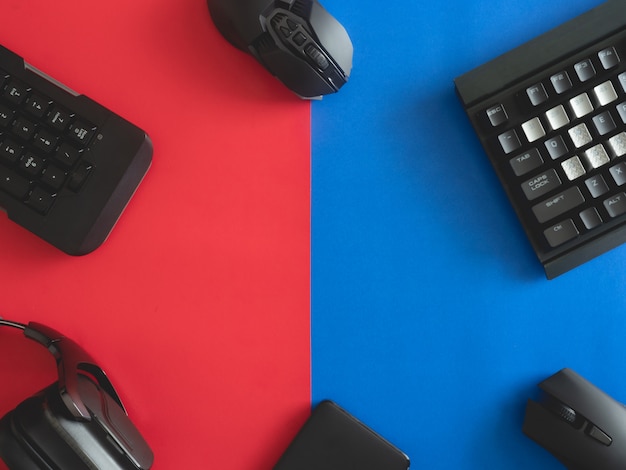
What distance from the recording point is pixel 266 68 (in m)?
0.61

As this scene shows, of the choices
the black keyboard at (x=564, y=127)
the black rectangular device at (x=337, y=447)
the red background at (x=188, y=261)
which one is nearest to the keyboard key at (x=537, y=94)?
the black keyboard at (x=564, y=127)

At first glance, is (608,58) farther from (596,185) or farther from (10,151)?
(10,151)

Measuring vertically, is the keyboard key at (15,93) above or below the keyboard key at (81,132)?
above

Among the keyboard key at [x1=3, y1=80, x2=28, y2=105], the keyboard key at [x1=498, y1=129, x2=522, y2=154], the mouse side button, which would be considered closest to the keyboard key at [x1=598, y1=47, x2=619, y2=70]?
the keyboard key at [x1=498, y1=129, x2=522, y2=154]

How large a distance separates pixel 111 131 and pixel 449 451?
0.47 meters

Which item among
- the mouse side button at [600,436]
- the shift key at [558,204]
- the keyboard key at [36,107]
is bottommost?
the mouse side button at [600,436]

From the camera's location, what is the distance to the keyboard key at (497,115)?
0.58 m

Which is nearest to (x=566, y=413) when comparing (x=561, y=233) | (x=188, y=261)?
(x=561, y=233)

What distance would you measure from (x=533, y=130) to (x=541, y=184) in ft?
0.17

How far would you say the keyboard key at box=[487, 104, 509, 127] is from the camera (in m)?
0.58

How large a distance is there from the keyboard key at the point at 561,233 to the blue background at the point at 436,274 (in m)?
0.05

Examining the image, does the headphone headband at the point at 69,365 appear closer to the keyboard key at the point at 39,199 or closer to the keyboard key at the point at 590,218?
the keyboard key at the point at 39,199

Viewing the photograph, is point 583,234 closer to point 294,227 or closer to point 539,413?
point 539,413

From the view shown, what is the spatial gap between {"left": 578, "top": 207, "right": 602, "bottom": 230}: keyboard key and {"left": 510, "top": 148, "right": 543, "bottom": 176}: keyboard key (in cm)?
6
